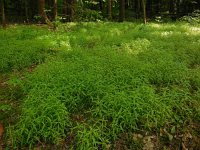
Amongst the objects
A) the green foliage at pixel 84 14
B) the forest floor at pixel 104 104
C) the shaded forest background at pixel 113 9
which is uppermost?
the shaded forest background at pixel 113 9

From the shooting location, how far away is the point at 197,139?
15.1 feet

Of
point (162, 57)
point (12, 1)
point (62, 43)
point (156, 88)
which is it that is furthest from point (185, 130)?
point (12, 1)

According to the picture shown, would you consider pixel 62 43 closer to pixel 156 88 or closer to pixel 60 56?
pixel 60 56

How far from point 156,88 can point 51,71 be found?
95.7 inches

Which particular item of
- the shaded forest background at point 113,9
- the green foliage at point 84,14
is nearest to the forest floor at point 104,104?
the green foliage at point 84,14

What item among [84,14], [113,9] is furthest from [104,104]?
[113,9]

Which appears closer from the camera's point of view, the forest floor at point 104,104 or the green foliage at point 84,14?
the forest floor at point 104,104

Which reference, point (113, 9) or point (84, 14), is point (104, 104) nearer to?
point (84, 14)

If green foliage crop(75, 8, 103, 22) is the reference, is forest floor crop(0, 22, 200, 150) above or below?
below

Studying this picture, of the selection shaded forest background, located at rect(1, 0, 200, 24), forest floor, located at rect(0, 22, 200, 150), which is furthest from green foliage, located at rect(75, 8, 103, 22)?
shaded forest background, located at rect(1, 0, 200, 24)

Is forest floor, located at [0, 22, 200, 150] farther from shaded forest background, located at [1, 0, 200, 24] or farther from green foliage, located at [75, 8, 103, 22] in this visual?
shaded forest background, located at [1, 0, 200, 24]

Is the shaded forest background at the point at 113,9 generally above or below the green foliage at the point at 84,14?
above

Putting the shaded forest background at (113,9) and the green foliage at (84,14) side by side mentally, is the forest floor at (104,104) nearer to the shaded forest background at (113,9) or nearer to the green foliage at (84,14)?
the green foliage at (84,14)

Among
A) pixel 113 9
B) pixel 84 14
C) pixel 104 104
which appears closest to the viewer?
pixel 104 104
